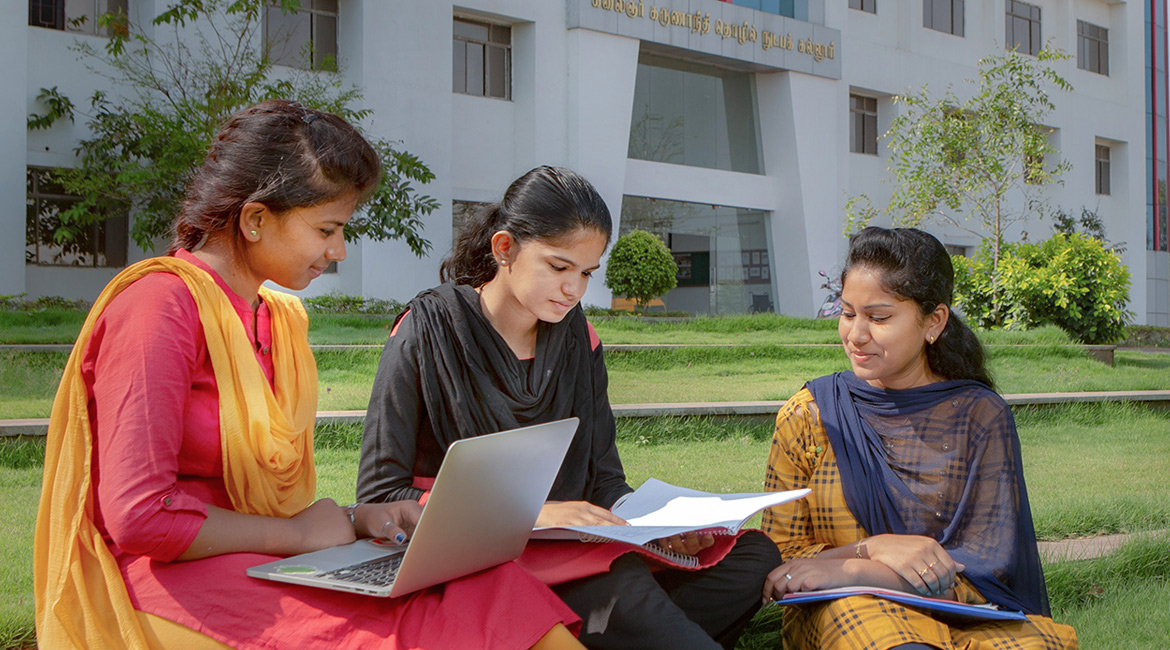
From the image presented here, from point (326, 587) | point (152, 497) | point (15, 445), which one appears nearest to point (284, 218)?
point (152, 497)

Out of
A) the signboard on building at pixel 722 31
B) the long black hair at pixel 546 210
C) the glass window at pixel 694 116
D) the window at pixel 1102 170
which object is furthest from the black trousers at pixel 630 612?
the window at pixel 1102 170

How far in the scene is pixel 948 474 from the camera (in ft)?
7.06

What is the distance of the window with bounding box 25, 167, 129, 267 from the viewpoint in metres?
10.8

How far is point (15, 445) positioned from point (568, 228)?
10.6ft

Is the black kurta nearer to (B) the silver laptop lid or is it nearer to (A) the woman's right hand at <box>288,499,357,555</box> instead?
(A) the woman's right hand at <box>288,499,357,555</box>

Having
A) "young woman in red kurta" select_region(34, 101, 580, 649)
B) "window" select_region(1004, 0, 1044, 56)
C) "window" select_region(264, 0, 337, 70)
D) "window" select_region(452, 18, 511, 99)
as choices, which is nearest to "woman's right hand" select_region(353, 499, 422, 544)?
"young woman in red kurta" select_region(34, 101, 580, 649)

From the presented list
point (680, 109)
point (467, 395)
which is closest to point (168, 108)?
point (680, 109)

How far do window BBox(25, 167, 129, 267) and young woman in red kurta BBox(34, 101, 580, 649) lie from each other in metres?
10.1

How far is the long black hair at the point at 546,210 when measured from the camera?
83.6 inches

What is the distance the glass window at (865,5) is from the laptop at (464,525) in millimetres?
→ 18322

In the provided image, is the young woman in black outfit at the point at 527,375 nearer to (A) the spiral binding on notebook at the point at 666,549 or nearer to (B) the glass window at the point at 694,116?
(A) the spiral binding on notebook at the point at 666,549

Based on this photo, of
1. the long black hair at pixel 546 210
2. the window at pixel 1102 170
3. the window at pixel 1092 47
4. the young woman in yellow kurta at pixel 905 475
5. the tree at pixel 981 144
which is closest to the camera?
the young woman in yellow kurta at pixel 905 475

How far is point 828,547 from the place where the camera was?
88.6 inches

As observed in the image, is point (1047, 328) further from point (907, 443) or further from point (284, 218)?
point (284, 218)
